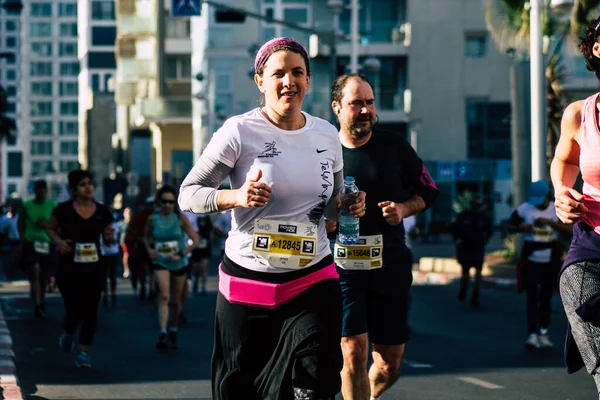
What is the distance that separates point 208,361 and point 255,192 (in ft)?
22.9

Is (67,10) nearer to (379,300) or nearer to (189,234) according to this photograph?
(189,234)

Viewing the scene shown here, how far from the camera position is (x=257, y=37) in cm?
6125

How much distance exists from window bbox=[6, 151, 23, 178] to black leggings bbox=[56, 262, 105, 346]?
602 ft

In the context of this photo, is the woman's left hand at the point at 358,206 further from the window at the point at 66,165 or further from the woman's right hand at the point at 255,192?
the window at the point at 66,165

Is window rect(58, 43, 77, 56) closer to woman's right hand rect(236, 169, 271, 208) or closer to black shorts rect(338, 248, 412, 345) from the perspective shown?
black shorts rect(338, 248, 412, 345)

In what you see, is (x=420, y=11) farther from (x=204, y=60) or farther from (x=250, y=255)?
(x=250, y=255)

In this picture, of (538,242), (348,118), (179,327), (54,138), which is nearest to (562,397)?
(348,118)

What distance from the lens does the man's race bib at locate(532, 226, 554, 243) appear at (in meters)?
13.6

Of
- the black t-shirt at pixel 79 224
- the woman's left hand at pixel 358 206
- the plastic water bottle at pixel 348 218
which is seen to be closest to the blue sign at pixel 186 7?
the black t-shirt at pixel 79 224

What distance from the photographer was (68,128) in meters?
188

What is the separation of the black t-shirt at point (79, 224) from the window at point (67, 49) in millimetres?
179929

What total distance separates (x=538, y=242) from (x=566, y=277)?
8.44 metres

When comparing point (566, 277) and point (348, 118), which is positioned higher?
point (348, 118)

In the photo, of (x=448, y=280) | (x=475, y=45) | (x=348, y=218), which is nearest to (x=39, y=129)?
(x=475, y=45)
